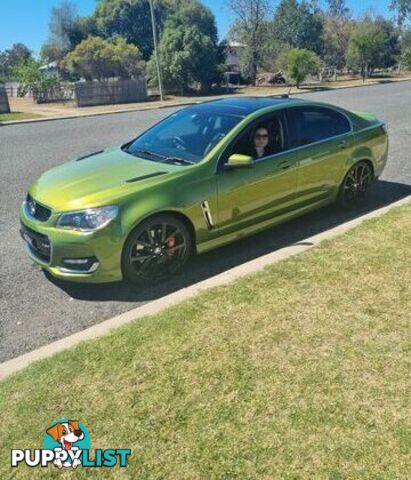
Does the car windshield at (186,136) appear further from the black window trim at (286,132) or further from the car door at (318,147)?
the car door at (318,147)

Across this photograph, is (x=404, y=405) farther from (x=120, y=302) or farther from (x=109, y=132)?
(x=109, y=132)

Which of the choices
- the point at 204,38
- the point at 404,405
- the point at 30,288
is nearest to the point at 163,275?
the point at 30,288

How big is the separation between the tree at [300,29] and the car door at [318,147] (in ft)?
219

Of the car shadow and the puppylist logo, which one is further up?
the car shadow

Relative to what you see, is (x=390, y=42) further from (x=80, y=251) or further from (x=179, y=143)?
(x=80, y=251)

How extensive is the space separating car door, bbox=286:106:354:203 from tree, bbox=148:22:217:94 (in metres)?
35.8

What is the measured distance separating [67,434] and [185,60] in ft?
132

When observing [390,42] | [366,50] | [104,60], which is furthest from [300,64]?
[390,42]

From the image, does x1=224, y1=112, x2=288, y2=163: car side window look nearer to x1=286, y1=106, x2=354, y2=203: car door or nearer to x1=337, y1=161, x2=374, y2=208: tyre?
x1=286, y1=106, x2=354, y2=203: car door

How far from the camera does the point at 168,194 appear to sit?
4.28 meters

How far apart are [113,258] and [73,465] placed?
1948 mm

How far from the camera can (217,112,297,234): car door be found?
184 inches

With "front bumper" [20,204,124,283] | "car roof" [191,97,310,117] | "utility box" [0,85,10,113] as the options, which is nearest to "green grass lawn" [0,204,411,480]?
"front bumper" [20,204,124,283]

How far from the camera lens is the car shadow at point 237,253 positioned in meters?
4.37
